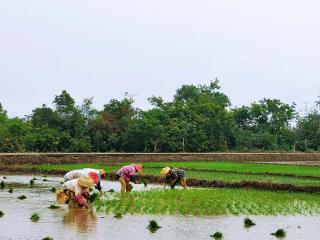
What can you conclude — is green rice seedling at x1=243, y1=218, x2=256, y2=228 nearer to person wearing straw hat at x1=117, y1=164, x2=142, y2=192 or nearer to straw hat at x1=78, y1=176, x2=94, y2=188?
straw hat at x1=78, y1=176, x2=94, y2=188

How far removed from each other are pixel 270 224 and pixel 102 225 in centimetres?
401

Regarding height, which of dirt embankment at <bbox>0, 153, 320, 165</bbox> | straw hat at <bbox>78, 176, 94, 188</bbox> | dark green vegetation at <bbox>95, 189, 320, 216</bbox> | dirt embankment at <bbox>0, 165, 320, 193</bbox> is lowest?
dark green vegetation at <bbox>95, 189, 320, 216</bbox>

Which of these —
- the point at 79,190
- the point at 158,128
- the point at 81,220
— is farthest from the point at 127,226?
the point at 158,128

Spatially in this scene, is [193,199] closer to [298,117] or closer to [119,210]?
[119,210]

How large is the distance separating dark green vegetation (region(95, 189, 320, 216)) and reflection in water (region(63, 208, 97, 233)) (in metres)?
0.71

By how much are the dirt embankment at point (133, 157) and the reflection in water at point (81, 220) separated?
2328 cm

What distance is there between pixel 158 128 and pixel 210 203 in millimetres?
32996

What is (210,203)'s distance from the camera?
18.5 metres

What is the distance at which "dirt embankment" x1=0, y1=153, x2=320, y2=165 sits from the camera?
3991 cm

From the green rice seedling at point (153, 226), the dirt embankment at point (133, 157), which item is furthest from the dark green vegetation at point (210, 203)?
the dirt embankment at point (133, 157)

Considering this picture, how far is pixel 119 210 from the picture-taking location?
16562 mm

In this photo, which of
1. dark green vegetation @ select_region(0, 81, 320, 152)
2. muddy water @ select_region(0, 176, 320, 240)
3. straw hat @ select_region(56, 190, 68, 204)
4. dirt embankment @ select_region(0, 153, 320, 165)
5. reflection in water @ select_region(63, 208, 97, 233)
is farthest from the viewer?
dark green vegetation @ select_region(0, 81, 320, 152)

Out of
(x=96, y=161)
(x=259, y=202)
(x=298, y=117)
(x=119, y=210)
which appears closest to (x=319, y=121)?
(x=298, y=117)

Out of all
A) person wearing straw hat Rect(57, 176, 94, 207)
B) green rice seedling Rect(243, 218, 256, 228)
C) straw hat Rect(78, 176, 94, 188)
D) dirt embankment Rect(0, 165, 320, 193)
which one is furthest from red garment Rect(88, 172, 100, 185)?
dirt embankment Rect(0, 165, 320, 193)
